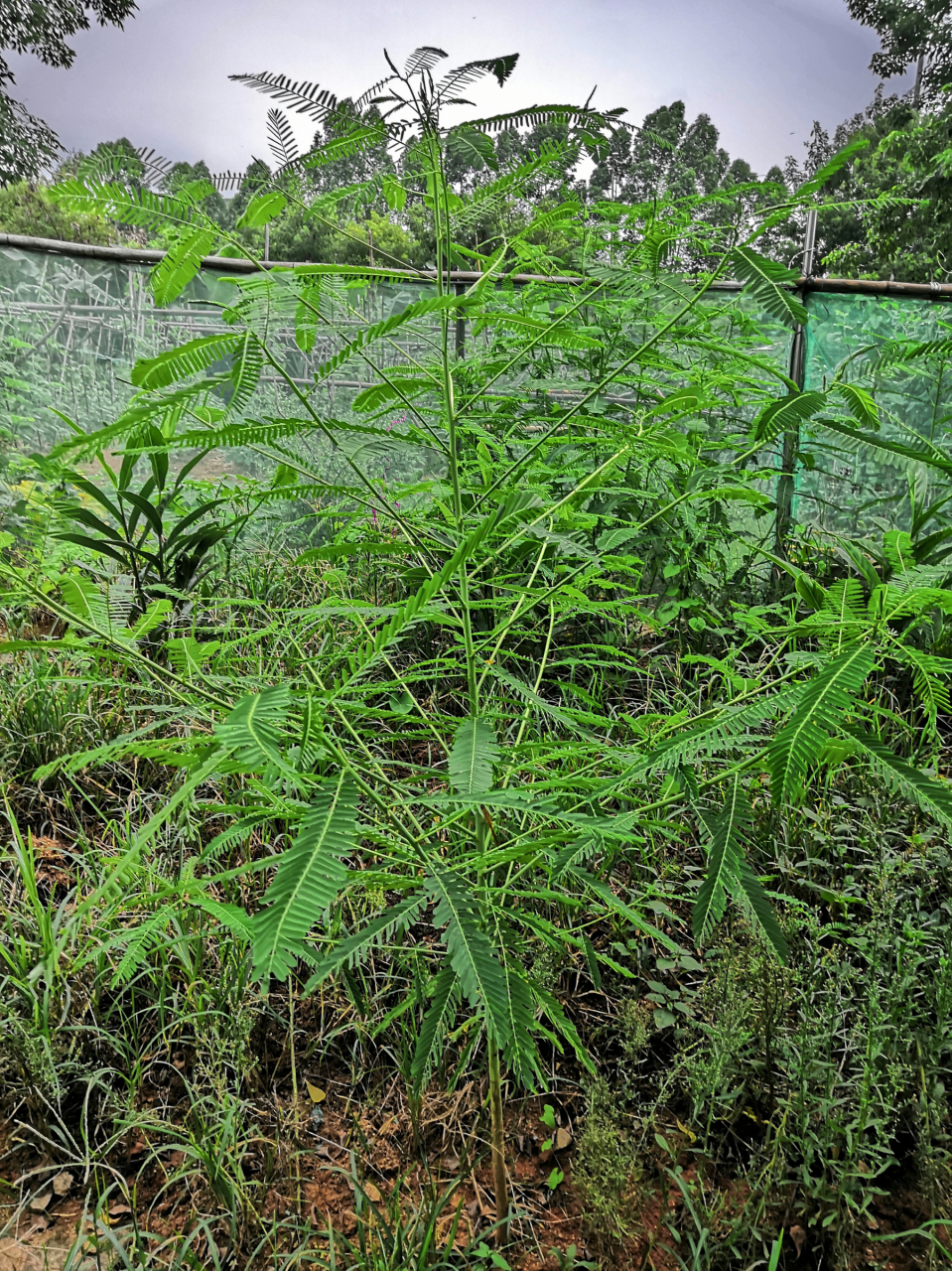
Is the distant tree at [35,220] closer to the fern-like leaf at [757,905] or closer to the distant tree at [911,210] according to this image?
the distant tree at [911,210]

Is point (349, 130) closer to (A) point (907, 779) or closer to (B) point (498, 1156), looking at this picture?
(A) point (907, 779)

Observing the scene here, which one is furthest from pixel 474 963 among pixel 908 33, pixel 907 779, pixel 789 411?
pixel 908 33

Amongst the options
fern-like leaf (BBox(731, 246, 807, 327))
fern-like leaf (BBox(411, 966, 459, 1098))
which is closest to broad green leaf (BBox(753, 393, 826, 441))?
fern-like leaf (BBox(731, 246, 807, 327))

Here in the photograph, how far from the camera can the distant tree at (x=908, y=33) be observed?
20531 millimetres

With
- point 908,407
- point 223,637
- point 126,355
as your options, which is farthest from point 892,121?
point 223,637

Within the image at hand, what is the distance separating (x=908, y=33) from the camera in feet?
73.3

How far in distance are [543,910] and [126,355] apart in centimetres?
419

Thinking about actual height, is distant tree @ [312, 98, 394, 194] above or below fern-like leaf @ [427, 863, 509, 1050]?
above

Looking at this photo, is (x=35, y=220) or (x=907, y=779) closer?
(x=907, y=779)

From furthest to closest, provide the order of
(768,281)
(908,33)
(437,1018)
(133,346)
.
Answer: (908,33)
(133,346)
(437,1018)
(768,281)

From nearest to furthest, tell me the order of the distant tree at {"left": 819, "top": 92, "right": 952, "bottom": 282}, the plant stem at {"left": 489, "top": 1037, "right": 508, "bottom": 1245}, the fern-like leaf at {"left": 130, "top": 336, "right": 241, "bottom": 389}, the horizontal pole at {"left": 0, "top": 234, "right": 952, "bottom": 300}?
1. the fern-like leaf at {"left": 130, "top": 336, "right": 241, "bottom": 389}
2. the plant stem at {"left": 489, "top": 1037, "right": 508, "bottom": 1245}
3. the horizontal pole at {"left": 0, "top": 234, "right": 952, "bottom": 300}
4. the distant tree at {"left": 819, "top": 92, "right": 952, "bottom": 282}

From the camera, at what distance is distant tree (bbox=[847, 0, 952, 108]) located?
20.5 metres

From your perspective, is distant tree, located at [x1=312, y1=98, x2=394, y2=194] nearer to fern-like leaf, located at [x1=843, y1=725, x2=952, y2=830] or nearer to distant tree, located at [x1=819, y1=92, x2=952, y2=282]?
fern-like leaf, located at [x1=843, y1=725, x2=952, y2=830]

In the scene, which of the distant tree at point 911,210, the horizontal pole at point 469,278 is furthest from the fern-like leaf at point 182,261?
the distant tree at point 911,210
